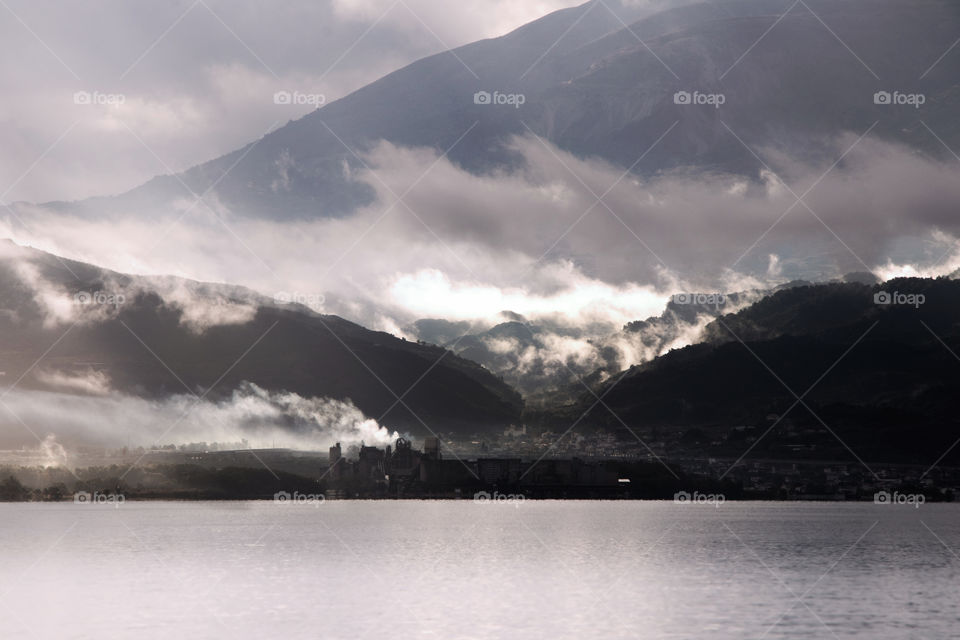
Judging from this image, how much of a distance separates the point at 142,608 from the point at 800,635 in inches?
2405

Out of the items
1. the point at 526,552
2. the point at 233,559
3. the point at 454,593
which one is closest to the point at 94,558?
the point at 233,559

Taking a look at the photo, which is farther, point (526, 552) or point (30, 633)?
point (526, 552)

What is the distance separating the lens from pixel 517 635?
3684 inches

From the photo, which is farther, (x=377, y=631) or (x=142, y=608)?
(x=142, y=608)

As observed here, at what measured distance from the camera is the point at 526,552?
194 meters

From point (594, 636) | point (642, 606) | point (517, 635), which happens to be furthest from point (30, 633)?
point (642, 606)

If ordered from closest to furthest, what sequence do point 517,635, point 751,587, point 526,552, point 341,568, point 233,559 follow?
point 517,635 < point 751,587 < point 341,568 < point 233,559 < point 526,552

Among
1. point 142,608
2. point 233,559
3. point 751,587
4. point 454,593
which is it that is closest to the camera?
point 142,608

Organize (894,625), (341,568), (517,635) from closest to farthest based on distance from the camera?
(517,635) < (894,625) < (341,568)

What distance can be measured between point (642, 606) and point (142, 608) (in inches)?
1912

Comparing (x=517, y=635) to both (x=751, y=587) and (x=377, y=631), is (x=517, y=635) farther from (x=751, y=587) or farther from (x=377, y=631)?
(x=751, y=587)

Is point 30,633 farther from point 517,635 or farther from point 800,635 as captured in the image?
point 800,635

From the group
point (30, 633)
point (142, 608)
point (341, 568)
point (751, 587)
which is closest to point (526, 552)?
point (341, 568)

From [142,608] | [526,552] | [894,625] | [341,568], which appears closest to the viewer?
[894,625]
